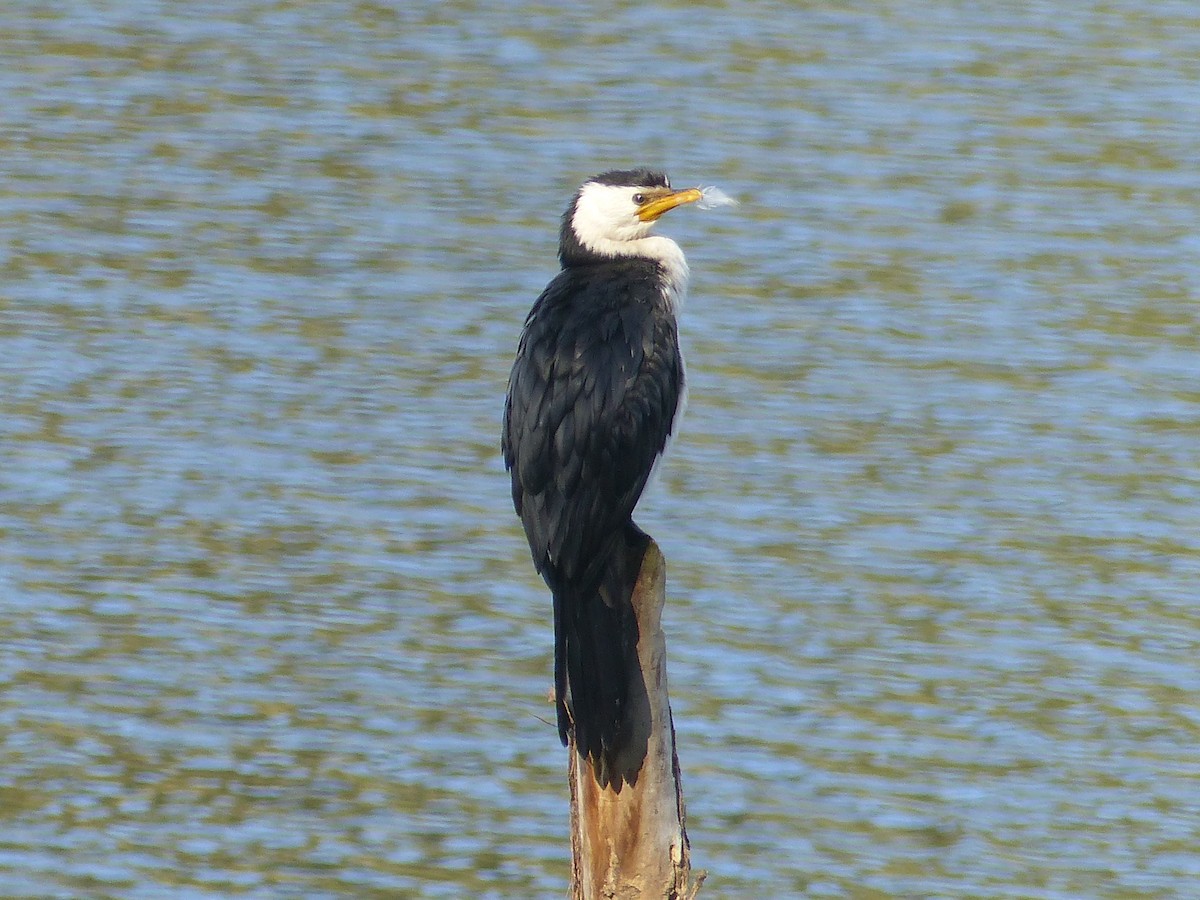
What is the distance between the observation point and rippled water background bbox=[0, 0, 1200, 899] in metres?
7.02

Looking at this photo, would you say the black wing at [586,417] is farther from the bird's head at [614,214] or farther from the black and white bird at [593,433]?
the bird's head at [614,214]

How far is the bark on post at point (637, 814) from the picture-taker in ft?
14.4

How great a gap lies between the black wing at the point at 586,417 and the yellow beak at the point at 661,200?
0.51 m

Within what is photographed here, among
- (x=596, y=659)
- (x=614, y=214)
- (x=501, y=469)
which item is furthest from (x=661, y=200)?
(x=501, y=469)

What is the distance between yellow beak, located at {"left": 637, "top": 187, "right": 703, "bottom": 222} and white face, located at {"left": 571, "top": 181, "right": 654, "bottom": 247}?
2 centimetres

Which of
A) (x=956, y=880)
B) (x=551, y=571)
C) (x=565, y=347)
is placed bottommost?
(x=956, y=880)

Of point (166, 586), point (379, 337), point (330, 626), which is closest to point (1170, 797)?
point (330, 626)

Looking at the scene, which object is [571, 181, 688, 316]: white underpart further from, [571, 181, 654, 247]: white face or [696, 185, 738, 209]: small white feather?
[696, 185, 738, 209]: small white feather

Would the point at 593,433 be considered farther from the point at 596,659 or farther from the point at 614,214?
the point at 614,214

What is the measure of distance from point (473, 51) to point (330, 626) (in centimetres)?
779

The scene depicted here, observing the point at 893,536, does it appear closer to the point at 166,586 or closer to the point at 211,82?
the point at 166,586

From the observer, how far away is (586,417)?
4.98m

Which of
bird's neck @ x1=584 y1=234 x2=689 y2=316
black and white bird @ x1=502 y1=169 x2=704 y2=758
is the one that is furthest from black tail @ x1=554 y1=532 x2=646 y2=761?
bird's neck @ x1=584 y1=234 x2=689 y2=316

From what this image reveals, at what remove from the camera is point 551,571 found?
4719 millimetres
